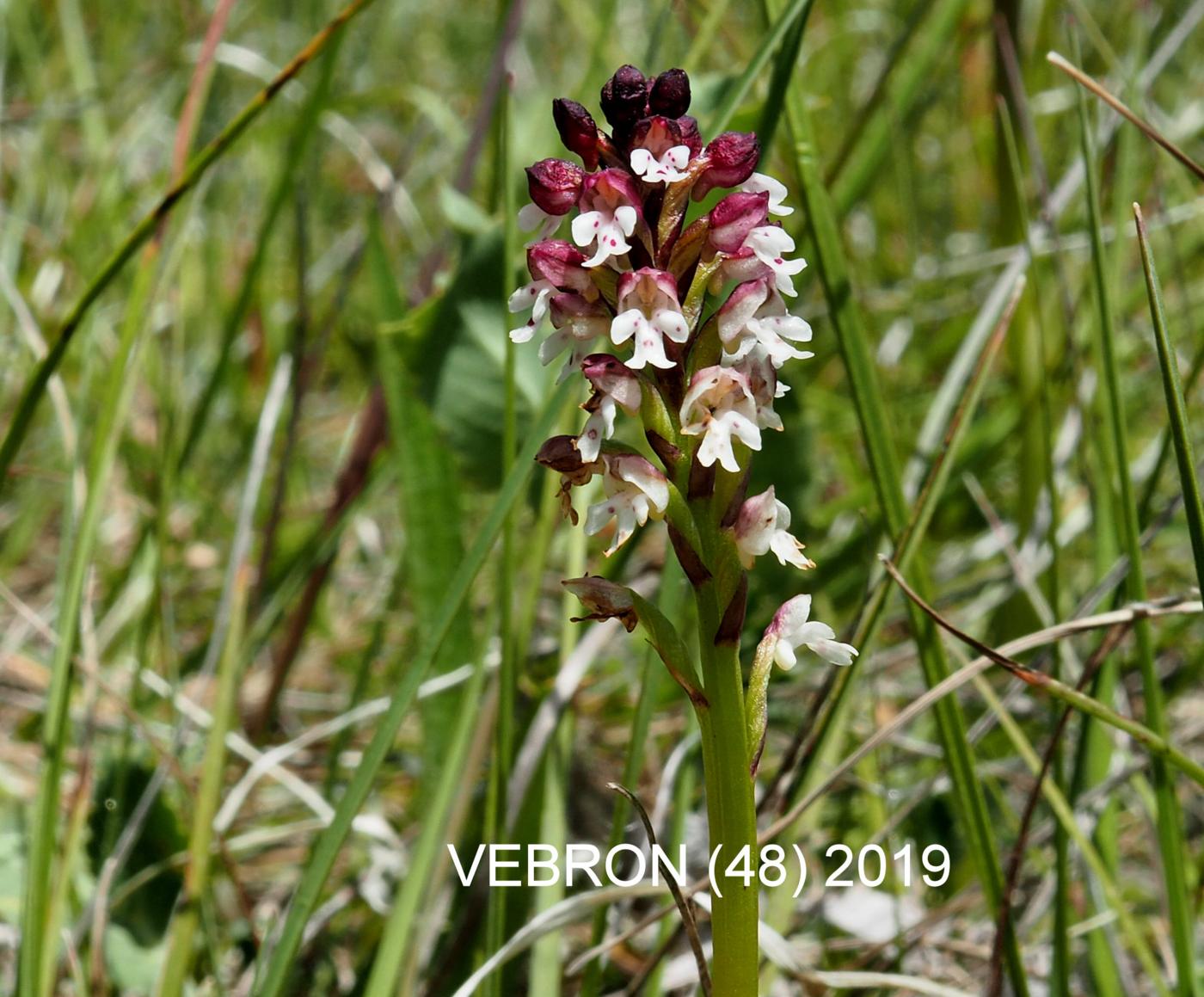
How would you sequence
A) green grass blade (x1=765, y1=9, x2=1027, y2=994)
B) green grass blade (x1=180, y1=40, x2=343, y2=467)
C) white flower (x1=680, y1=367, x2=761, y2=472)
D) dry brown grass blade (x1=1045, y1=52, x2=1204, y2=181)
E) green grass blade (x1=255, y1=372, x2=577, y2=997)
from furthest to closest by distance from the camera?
green grass blade (x1=180, y1=40, x2=343, y2=467)
green grass blade (x1=765, y1=9, x2=1027, y2=994)
dry brown grass blade (x1=1045, y1=52, x2=1204, y2=181)
green grass blade (x1=255, y1=372, x2=577, y2=997)
white flower (x1=680, y1=367, x2=761, y2=472)

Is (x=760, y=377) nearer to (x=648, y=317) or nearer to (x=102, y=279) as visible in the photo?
(x=648, y=317)

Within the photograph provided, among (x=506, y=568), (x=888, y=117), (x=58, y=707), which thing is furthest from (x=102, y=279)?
(x=888, y=117)

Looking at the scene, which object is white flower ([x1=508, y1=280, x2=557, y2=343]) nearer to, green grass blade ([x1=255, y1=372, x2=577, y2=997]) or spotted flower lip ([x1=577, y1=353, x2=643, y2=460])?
spotted flower lip ([x1=577, y1=353, x2=643, y2=460])

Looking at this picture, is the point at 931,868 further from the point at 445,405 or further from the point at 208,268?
the point at 208,268

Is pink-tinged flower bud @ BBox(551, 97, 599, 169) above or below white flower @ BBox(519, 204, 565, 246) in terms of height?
above

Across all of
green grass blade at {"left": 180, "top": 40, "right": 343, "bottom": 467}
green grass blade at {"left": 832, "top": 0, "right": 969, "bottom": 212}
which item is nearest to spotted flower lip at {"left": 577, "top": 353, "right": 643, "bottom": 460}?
green grass blade at {"left": 832, "top": 0, "right": 969, "bottom": 212}

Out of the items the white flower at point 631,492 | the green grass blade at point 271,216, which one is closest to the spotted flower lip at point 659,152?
the white flower at point 631,492

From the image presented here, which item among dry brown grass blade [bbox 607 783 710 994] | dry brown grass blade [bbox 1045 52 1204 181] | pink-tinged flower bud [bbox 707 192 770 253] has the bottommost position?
dry brown grass blade [bbox 607 783 710 994]
